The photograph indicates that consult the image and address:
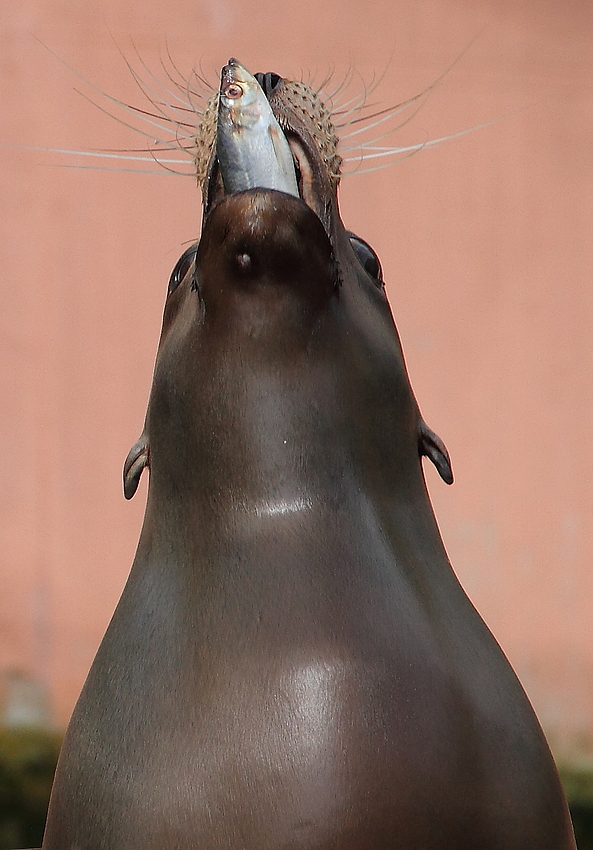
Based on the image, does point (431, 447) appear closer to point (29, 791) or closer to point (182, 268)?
point (182, 268)

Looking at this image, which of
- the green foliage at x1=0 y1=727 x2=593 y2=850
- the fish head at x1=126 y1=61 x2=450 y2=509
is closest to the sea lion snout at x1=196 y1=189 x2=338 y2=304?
the fish head at x1=126 y1=61 x2=450 y2=509

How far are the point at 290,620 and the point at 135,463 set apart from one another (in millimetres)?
298

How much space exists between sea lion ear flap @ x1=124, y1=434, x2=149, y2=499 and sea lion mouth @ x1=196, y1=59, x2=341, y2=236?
0.76ft

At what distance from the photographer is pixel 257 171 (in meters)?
1.00

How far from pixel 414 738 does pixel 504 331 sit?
2.45m

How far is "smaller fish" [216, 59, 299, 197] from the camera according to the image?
3.28 ft

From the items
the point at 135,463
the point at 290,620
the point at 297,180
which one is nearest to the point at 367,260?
the point at 297,180

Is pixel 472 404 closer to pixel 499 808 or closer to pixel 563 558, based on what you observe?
pixel 563 558

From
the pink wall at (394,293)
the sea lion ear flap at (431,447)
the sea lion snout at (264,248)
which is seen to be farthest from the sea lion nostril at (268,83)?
the pink wall at (394,293)

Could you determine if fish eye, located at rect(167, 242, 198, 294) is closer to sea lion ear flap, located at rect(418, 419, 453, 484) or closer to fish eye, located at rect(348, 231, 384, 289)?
fish eye, located at rect(348, 231, 384, 289)

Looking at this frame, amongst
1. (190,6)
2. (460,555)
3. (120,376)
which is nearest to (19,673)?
(120,376)

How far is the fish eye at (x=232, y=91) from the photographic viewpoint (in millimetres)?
1018

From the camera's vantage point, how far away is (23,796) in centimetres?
286

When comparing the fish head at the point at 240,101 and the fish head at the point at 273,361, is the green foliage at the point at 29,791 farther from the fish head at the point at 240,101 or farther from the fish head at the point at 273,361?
the fish head at the point at 240,101
